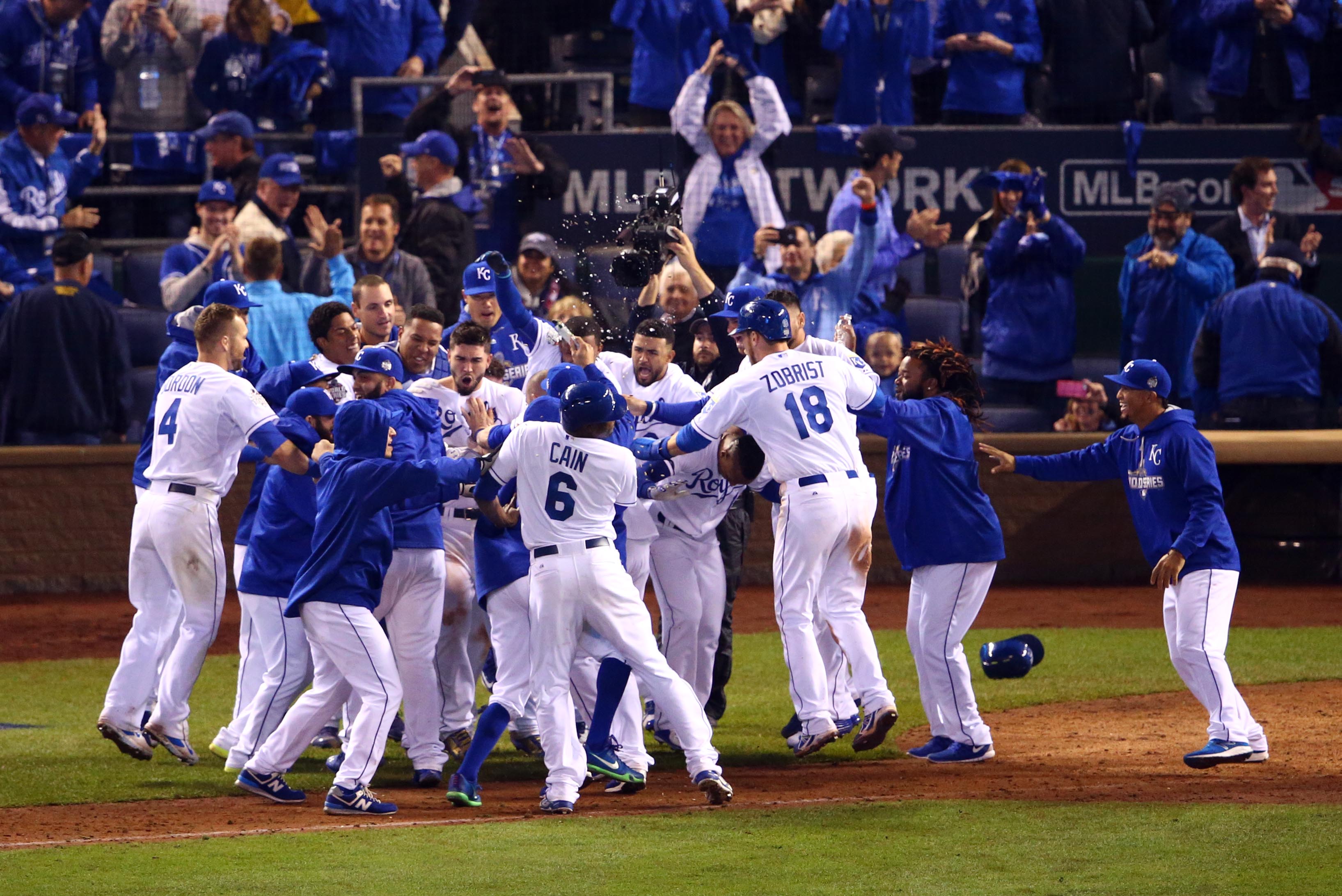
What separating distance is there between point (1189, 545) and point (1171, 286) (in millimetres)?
5868

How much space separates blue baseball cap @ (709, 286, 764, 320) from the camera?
8.52 metres

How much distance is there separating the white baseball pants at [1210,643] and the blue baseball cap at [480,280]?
139 inches

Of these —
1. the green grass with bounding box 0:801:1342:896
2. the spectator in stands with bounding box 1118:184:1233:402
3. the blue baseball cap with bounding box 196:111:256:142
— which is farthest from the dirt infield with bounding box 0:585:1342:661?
the green grass with bounding box 0:801:1342:896

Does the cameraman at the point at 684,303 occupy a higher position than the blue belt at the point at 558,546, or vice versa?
the cameraman at the point at 684,303

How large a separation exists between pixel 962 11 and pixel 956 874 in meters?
9.78

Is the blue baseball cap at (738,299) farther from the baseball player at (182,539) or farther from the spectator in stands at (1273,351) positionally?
the spectator in stands at (1273,351)

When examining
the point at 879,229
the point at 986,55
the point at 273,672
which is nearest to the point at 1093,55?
the point at 986,55

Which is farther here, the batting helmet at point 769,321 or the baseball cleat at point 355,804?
the batting helmet at point 769,321

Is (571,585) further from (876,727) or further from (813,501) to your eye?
(876,727)

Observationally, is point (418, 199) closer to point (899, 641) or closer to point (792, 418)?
point (899, 641)

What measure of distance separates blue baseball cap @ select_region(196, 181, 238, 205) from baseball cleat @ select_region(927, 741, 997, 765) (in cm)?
636

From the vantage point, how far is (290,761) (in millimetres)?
7062

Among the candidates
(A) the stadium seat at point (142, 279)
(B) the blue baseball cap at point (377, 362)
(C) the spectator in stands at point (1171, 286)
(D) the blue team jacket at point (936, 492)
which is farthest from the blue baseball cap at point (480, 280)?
(C) the spectator in stands at point (1171, 286)

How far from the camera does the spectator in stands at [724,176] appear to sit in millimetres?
12680
